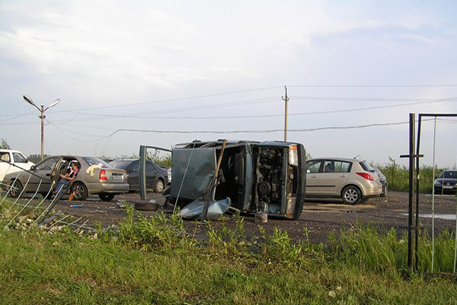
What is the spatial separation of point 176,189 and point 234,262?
578 centimetres

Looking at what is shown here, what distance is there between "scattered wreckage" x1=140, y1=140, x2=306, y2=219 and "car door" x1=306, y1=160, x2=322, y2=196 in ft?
19.9

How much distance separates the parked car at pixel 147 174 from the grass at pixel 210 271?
43.0ft

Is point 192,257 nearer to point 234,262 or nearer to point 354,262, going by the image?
point 234,262

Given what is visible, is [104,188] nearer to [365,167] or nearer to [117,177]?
[117,177]

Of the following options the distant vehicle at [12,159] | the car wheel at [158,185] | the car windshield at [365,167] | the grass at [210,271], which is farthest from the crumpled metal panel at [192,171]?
the distant vehicle at [12,159]

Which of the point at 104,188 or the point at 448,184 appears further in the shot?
the point at 448,184

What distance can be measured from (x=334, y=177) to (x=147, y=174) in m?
8.43

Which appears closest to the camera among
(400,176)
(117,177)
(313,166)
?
(117,177)

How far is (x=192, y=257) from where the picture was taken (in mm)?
6988

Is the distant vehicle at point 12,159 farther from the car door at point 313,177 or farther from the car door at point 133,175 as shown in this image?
the car door at point 313,177

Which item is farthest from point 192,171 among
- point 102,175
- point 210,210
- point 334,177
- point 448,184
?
point 448,184

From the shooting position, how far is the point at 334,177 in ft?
57.7

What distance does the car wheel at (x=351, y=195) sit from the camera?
17.4 meters

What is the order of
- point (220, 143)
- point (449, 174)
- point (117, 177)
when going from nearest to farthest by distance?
point (220, 143)
point (117, 177)
point (449, 174)
